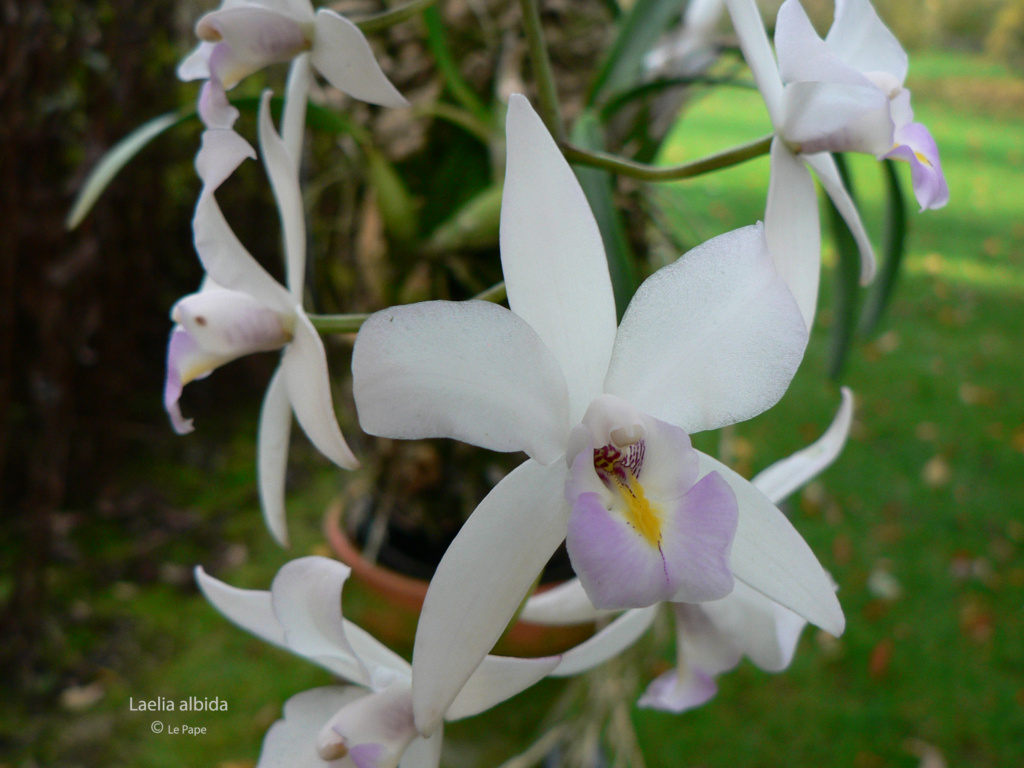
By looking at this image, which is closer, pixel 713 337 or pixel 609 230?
pixel 713 337

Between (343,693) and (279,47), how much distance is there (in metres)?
0.46

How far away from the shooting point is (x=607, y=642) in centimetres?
59

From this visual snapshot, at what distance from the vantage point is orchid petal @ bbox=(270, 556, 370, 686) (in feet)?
1.59

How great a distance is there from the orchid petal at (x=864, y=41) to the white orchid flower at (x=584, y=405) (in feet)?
0.78

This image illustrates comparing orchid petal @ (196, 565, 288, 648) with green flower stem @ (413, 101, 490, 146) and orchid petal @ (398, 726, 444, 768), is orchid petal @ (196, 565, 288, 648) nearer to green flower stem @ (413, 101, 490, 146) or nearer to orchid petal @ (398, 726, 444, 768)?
orchid petal @ (398, 726, 444, 768)

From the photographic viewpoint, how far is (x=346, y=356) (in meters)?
1.31

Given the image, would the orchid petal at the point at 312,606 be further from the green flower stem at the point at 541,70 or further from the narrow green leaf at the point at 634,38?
the narrow green leaf at the point at 634,38

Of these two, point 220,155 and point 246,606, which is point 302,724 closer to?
point 246,606

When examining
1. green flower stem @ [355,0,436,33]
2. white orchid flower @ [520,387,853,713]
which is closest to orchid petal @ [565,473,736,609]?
white orchid flower @ [520,387,853,713]

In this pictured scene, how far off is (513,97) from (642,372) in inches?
6.4

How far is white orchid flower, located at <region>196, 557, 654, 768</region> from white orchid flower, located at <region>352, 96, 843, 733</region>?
0.05m

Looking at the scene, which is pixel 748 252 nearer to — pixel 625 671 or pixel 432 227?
pixel 432 227

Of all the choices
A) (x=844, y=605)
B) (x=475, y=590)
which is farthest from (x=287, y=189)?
(x=844, y=605)

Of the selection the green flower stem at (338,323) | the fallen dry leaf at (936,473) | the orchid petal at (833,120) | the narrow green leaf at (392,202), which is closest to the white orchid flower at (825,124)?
Answer: the orchid petal at (833,120)
